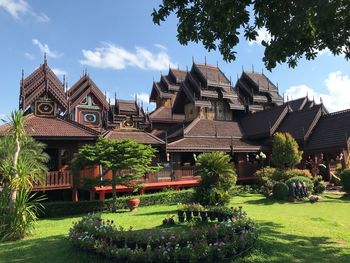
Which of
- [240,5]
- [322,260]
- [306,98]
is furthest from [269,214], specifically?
[306,98]

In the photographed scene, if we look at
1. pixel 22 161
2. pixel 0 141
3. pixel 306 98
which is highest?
pixel 306 98

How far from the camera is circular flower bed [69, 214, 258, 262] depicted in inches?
321

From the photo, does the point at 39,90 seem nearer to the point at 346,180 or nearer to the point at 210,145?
the point at 210,145

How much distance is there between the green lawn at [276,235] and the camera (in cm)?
925

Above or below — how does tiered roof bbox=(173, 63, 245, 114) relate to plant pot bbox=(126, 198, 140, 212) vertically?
above

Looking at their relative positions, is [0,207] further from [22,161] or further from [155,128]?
[155,128]

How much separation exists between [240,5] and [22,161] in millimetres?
9554

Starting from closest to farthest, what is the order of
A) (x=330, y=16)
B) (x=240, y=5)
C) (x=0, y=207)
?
(x=330, y=16)
(x=240, y=5)
(x=0, y=207)

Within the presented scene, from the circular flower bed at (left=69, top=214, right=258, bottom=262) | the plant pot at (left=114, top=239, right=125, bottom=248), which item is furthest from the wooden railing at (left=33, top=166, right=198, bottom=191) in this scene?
the plant pot at (left=114, top=239, right=125, bottom=248)

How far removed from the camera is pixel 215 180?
1650cm

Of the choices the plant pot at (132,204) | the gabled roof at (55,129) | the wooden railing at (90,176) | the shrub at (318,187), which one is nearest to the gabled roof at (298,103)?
Result: the shrub at (318,187)

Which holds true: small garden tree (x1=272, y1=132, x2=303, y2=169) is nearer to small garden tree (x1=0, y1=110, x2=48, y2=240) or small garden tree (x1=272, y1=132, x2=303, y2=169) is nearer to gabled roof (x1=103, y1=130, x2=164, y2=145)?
gabled roof (x1=103, y1=130, x2=164, y2=145)

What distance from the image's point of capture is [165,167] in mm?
24625

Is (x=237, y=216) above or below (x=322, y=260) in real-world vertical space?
above
